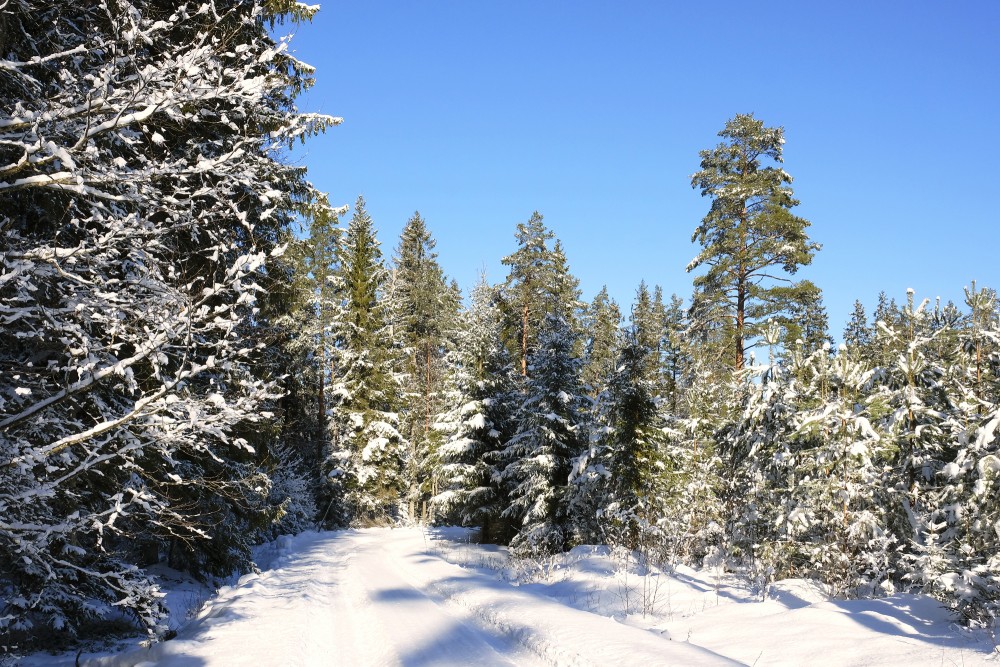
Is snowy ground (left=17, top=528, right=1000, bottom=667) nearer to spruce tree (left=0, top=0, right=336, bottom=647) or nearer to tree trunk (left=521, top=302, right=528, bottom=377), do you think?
spruce tree (left=0, top=0, right=336, bottom=647)

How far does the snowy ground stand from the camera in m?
6.59

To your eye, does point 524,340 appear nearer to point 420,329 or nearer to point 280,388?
point 420,329

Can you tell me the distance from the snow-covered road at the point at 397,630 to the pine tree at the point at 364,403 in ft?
A: 60.9

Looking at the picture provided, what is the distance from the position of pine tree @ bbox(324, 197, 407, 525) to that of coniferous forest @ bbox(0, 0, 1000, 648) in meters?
0.26

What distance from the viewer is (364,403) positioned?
32.3 metres

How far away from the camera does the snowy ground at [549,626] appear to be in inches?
259

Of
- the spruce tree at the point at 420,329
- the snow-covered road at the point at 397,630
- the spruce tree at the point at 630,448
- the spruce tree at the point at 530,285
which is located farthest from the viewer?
the spruce tree at the point at 420,329

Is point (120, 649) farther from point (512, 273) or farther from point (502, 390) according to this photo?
point (512, 273)

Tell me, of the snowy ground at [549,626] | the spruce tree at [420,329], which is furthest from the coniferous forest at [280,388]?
the spruce tree at [420,329]

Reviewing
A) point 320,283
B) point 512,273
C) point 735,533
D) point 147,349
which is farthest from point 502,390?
point 147,349

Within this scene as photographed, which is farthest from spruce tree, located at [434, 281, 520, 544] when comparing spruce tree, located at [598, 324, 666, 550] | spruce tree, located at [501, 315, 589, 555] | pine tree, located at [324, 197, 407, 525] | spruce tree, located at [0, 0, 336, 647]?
spruce tree, located at [0, 0, 336, 647]

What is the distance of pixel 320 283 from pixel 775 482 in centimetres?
2955

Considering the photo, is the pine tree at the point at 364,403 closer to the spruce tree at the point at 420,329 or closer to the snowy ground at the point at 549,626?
the spruce tree at the point at 420,329

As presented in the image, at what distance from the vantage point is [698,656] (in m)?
6.49
